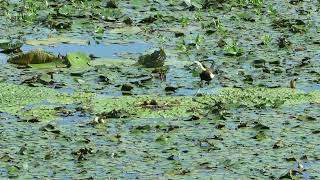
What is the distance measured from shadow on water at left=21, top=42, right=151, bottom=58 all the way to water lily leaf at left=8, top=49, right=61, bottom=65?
340 mm

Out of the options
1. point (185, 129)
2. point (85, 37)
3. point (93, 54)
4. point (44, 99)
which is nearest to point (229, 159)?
point (185, 129)

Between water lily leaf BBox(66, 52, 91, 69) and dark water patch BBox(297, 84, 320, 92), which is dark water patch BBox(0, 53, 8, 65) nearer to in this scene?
water lily leaf BBox(66, 52, 91, 69)

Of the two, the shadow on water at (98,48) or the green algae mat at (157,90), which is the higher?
the green algae mat at (157,90)

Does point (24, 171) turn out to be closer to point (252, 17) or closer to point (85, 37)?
point (85, 37)

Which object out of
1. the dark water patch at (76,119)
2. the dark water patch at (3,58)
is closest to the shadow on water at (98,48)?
the dark water patch at (3,58)

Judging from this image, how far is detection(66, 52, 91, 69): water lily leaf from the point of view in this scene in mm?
5773

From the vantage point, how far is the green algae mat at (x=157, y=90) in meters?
4.12

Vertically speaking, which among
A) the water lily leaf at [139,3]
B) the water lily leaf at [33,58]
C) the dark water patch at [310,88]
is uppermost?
the dark water patch at [310,88]

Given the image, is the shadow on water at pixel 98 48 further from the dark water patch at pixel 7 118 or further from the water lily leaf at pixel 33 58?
the dark water patch at pixel 7 118

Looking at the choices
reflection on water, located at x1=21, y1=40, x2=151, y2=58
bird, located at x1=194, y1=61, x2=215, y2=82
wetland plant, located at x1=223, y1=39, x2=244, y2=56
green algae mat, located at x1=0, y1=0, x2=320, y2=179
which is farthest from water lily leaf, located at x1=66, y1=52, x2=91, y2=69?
wetland plant, located at x1=223, y1=39, x2=244, y2=56

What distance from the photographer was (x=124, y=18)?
7184mm

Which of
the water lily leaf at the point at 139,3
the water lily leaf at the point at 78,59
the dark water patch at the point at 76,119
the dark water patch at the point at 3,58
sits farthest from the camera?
the water lily leaf at the point at 139,3

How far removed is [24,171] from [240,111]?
53.8 inches

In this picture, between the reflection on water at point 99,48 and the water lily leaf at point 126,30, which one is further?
the water lily leaf at point 126,30
